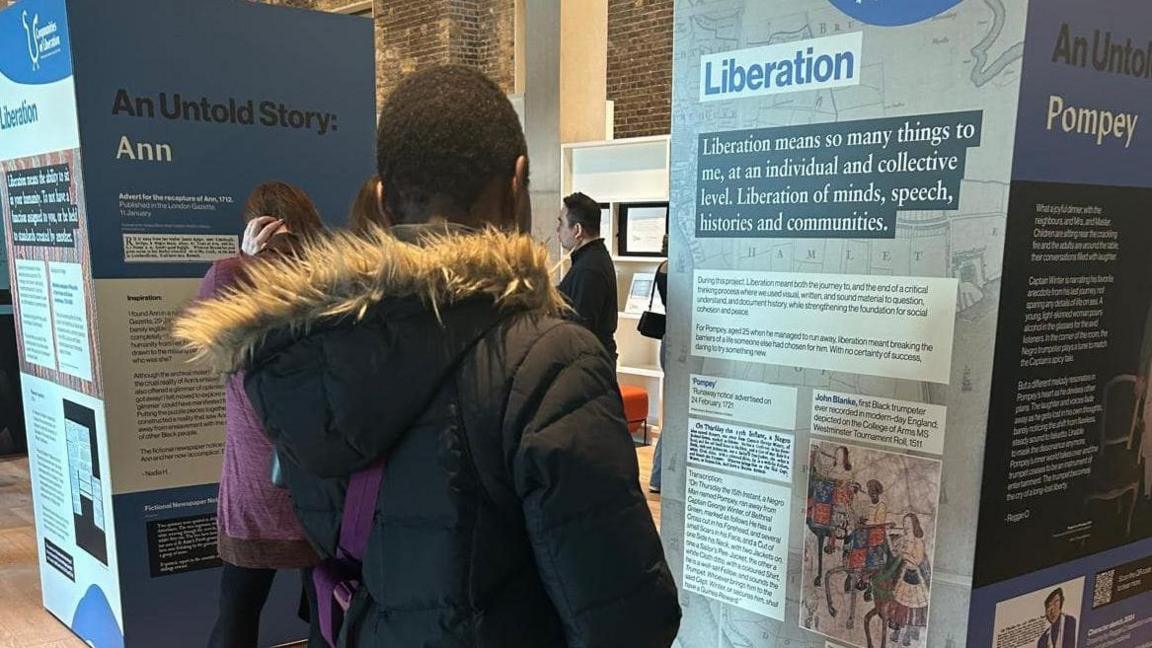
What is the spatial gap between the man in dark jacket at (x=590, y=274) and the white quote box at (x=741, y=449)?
2081mm

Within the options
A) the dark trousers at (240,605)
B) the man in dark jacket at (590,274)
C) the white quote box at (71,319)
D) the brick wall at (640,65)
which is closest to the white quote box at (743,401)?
the dark trousers at (240,605)

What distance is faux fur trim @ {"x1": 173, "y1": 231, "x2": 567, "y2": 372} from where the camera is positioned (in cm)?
100

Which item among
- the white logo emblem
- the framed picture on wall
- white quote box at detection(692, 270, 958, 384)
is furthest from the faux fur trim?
the framed picture on wall

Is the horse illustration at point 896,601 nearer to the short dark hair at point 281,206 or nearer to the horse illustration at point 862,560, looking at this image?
the horse illustration at point 862,560

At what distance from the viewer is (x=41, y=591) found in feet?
11.0

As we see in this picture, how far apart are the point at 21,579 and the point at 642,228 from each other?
4368 millimetres

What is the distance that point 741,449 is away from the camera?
1.69 m

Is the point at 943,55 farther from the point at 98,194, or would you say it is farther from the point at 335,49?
the point at 98,194

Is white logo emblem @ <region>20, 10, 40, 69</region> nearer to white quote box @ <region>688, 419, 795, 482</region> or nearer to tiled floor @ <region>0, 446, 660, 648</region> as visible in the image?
tiled floor @ <region>0, 446, 660, 648</region>

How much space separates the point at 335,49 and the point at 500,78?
17.8 ft

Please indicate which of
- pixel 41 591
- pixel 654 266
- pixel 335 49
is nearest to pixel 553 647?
pixel 335 49

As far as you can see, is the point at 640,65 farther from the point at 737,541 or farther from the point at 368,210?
the point at 368,210

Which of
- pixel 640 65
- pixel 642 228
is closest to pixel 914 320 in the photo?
pixel 642 228

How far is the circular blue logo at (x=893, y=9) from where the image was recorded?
4.45 ft
